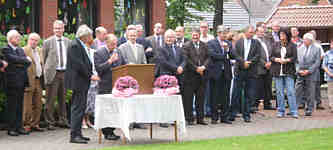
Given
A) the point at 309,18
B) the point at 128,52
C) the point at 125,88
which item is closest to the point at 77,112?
the point at 125,88

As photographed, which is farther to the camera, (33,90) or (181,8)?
(181,8)

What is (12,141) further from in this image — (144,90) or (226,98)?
(226,98)

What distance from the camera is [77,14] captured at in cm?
2158

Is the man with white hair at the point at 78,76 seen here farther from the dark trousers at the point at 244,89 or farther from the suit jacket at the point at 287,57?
the suit jacket at the point at 287,57

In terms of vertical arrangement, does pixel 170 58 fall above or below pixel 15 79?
above

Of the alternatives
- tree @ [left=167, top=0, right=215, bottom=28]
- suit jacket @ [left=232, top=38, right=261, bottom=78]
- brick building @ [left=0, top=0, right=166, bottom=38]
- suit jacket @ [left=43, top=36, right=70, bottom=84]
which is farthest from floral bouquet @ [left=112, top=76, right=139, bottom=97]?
tree @ [left=167, top=0, right=215, bottom=28]

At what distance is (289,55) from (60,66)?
5.84 metres

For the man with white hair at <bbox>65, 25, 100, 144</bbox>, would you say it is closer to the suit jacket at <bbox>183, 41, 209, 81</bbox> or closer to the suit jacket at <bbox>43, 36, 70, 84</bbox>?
the suit jacket at <bbox>43, 36, 70, 84</bbox>

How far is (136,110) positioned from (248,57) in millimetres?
5360

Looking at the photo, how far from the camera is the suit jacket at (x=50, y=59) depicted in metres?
16.0

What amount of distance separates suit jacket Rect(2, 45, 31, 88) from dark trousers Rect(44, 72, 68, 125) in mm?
1104

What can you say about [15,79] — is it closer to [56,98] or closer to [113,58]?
[56,98]

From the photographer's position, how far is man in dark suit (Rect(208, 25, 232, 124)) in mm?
17328

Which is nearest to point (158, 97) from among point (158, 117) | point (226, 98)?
point (158, 117)
